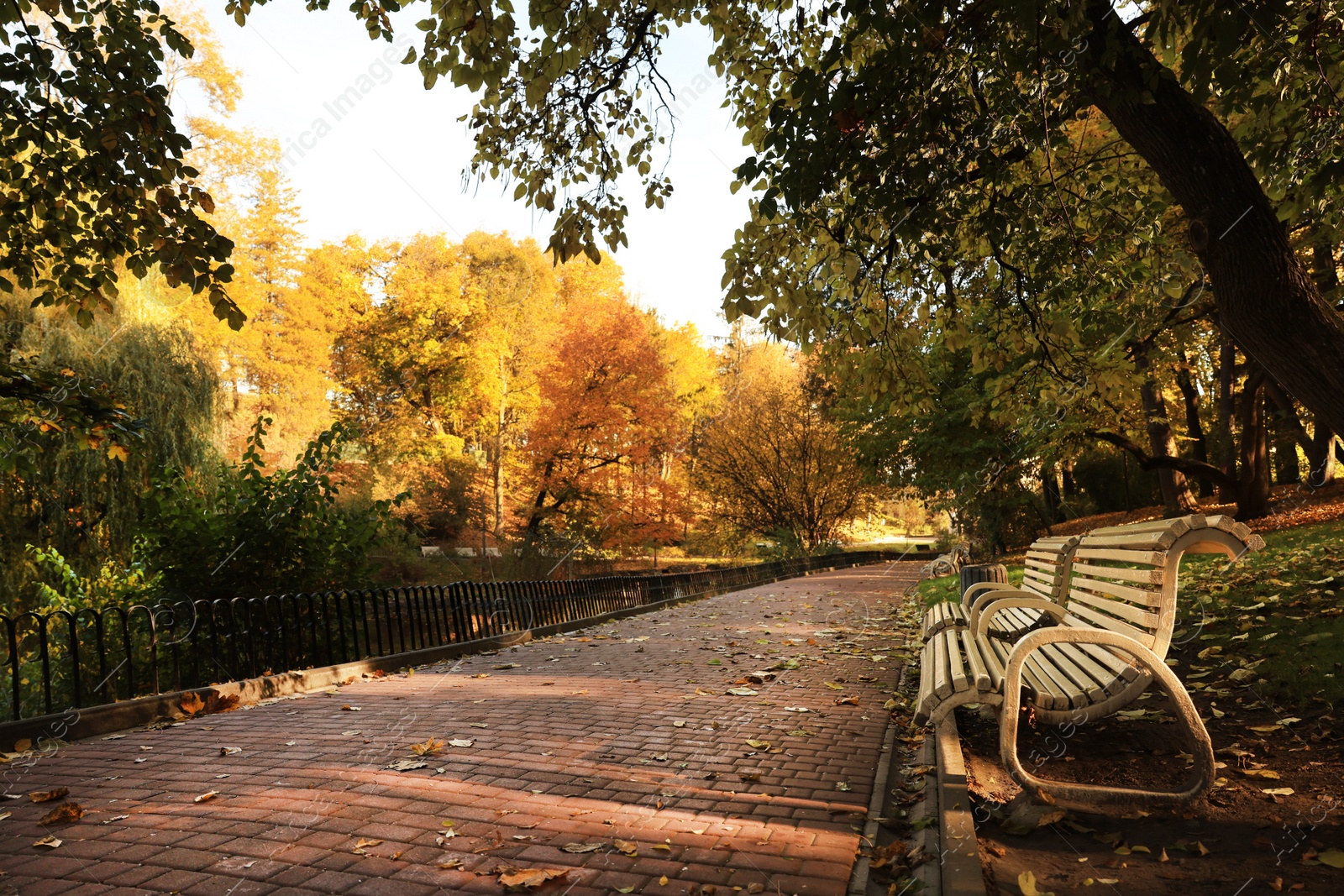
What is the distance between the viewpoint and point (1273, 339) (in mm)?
4406

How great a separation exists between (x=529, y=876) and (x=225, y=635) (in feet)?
22.8

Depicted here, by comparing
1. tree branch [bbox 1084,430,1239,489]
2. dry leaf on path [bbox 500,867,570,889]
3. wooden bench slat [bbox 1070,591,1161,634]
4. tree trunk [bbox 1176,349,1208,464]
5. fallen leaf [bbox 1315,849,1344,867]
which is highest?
tree trunk [bbox 1176,349,1208,464]

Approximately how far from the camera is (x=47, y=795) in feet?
13.7

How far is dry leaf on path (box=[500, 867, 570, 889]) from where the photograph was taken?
305 centimetres

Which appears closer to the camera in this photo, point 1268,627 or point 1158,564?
point 1158,564

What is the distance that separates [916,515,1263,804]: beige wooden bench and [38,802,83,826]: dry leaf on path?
4063mm

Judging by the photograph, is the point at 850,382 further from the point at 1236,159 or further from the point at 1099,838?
the point at 1099,838

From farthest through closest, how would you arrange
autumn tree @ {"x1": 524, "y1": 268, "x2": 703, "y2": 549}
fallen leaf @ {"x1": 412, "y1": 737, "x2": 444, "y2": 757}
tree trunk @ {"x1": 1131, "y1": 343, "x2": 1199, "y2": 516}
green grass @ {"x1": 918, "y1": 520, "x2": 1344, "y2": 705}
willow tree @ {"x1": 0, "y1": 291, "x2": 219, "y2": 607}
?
autumn tree @ {"x1": 524, "y1": 268, "x2": 703, "y2": 549} → tree trunk @ {"x1": 1131, "y1": 343, "x2": 1199, "y2": 516} → willow tree @ {"x1": 0, "y1": 291, "x2": 219, "y2": 607} → green grass @ {"x1": 918, "y1": 520, "x2": 1344, "y2": 705} → fallen leaf @ {"x1": 412, "y1": 737, "x2": 444, "y2": 757}

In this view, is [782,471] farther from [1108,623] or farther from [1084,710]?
[1084,710]

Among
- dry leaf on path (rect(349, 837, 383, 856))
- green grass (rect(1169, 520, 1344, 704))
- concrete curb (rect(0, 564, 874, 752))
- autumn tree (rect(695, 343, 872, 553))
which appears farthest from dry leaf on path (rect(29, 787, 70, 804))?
autumn tree (rect(695, 343, 872, 553))

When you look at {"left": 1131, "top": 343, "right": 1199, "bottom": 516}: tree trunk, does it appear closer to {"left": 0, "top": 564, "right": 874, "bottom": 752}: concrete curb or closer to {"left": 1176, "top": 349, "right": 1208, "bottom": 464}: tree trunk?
{"left": 1176, "top": 349, "right": 1208, "bottom": 464}: tree trunk

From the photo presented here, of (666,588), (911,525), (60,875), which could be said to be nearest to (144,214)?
(60,875)

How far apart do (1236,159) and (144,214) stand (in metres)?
6.84

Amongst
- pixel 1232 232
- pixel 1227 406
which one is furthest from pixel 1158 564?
pixel 1227 406
